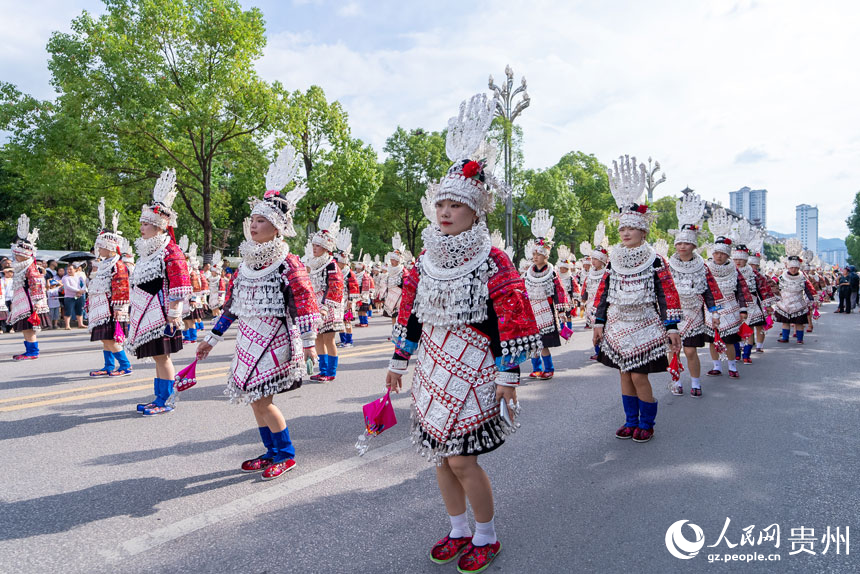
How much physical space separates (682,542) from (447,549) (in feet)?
4.72

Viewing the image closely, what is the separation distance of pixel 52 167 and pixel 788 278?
78.3 feet

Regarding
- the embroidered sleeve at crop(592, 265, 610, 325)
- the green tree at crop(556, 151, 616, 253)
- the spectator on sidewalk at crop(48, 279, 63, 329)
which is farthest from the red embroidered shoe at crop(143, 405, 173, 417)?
the green tree at crop(556, 151, 616, 253)

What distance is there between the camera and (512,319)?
2873 millimetres

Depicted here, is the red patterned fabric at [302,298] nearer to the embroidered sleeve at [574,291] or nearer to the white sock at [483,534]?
the white sock at [483,534]

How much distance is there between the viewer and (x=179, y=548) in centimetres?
317

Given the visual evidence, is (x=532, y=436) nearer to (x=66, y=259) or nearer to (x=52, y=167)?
(x=52, y=167)

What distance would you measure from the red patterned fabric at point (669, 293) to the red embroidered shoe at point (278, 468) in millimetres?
3666

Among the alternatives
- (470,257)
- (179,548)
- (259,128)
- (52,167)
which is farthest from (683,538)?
(52,167)

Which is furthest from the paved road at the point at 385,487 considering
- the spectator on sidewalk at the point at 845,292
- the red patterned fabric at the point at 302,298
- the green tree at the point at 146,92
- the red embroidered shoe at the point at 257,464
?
the spectator on sidewalk at the point at 845,292

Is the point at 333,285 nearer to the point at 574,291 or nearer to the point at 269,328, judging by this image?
the point at 269,328

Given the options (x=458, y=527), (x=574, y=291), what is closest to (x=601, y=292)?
(x=458, y=527)

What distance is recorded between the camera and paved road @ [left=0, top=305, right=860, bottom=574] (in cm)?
310

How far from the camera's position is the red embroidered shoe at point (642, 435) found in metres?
5.13

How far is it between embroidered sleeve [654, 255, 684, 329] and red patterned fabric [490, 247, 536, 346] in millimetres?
2767
